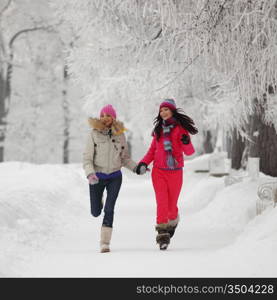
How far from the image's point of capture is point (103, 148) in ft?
21.4

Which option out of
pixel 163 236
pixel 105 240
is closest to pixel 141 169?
pixel 163 236

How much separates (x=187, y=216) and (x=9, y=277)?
6790 mm

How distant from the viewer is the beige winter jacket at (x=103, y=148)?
6.48 meters

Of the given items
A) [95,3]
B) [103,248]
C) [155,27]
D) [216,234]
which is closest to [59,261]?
[103,248]

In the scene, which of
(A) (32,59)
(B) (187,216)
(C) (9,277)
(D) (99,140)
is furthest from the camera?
(A) (32,59)

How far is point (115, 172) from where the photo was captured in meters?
6.57

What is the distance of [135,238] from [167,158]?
200cm

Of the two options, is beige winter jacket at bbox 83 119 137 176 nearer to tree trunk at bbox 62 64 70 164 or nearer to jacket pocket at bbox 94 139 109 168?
jacket pocket at bbox 94 139 109 168

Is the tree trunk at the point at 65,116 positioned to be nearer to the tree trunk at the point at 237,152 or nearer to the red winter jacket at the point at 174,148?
the tree trunk at the point at 237,152

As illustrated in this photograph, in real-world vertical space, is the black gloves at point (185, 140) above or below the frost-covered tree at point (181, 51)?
below

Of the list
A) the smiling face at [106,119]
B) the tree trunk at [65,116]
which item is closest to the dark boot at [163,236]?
the smiling face at [106,119]

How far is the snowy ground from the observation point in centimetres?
495

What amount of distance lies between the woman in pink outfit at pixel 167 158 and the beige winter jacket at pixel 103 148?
0.35m

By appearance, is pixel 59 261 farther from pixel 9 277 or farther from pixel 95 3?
pixel 95 3
